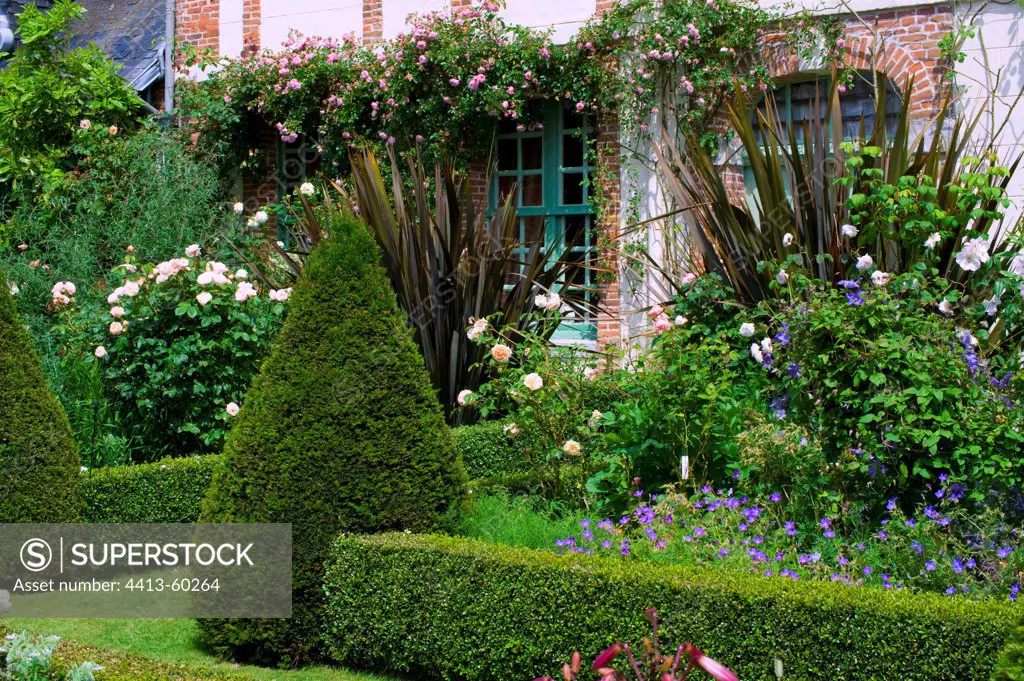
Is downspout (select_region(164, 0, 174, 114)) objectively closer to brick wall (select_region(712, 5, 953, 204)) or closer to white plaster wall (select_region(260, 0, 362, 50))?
white plaster wall (select_region(260, 0, 362, 50))

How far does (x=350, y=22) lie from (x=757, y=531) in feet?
22.6

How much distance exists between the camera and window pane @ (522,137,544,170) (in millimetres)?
9242

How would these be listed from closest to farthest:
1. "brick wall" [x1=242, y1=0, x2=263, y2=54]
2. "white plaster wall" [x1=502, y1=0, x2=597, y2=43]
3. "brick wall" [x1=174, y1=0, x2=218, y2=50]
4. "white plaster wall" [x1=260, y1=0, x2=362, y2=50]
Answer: "white plaster wall" [x1=502, y1=0, x2=597, y2=43], "white plaster wall" [x1=260, y1=0, x2=362, y2=50], "brick wall" [x1=242, y1=0, x2=263, y2=54], "brick wall" [x1=174, y1=0, x2=218, y2=50]

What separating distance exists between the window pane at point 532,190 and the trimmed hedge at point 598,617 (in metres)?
5.73

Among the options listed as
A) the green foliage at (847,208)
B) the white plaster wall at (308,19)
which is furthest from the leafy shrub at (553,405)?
the white plaster wall at (308,19)

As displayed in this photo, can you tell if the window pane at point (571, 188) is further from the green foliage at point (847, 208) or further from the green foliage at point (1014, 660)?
the green foliage at point (1014, 660)

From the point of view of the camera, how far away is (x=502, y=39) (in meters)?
8.69

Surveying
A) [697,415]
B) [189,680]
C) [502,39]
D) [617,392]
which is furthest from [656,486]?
[502,39]

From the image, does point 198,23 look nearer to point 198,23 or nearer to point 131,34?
point 198,23

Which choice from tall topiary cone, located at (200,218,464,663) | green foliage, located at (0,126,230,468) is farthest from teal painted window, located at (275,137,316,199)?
tall topiary cone, located at (200,218,464,663)

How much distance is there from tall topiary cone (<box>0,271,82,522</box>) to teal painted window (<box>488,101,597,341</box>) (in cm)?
482

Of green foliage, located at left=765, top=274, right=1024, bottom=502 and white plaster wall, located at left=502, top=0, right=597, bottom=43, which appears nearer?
green foliage, located at left=765, top=274, right=1024, bottom=502

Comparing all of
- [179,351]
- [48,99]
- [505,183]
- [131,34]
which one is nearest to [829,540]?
[179,351]

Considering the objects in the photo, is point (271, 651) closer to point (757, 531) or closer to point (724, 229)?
point (757, 531)
